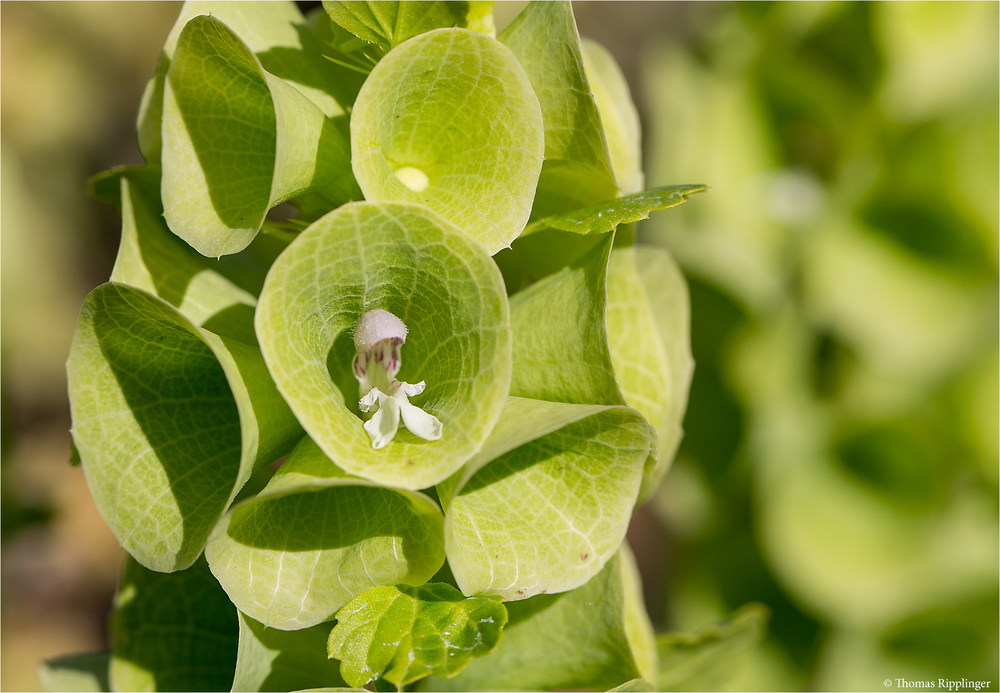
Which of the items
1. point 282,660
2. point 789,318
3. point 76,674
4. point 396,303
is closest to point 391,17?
point 396,303

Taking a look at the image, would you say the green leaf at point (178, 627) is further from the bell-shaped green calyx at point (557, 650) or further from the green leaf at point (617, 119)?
the green leaf at point (617, 119)

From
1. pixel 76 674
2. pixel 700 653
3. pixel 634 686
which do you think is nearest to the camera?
pixel 634 686

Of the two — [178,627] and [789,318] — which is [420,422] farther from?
[789,318]

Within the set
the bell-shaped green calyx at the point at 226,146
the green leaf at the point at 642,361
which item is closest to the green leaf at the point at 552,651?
the green leaf at the point at 642,361

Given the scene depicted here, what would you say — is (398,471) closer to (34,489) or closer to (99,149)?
(34,489)

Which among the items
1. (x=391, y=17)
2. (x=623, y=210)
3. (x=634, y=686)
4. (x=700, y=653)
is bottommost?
(x=700, y=653)
